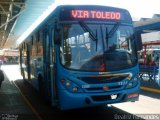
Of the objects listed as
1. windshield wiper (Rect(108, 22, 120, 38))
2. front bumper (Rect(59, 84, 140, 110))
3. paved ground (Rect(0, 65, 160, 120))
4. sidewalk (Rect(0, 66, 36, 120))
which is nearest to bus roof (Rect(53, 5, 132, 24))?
windshield wiper (Rect(108, 22, 120, 38))

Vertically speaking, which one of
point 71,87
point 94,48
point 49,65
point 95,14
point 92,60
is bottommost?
point 71,87

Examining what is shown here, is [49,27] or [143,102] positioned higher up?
[49,27]

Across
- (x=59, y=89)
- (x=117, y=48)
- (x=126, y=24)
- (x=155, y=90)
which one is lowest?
(x=155, y=90)

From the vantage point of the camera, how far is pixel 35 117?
9492mm

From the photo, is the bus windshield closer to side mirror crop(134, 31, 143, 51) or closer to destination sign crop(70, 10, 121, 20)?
destination sign crop(70, 10, 121, 20)

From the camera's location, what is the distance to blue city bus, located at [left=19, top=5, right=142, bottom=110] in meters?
8.32

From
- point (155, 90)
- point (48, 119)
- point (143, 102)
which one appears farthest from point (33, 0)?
point (48, 119)

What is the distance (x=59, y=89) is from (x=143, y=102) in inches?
184

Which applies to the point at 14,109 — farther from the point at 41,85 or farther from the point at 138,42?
the point at 138,42

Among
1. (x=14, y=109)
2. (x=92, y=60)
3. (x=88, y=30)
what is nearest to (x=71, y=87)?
(x=92, y=60)

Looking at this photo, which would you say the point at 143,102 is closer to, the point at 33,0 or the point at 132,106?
the point at 132,106

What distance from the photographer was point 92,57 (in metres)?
8.47

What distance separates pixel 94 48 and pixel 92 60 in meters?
0.33

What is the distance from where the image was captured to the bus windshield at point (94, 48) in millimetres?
8406
